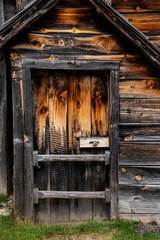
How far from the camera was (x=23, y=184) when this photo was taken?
3.62 m

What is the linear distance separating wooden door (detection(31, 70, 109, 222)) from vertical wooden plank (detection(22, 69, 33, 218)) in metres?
0.16

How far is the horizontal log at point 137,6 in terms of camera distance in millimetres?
3824

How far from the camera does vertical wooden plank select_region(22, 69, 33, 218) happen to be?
3452mm

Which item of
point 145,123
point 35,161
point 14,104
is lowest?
point 35,161

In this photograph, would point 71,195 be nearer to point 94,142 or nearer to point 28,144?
point 94,142

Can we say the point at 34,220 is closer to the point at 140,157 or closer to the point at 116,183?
the point at 116,183

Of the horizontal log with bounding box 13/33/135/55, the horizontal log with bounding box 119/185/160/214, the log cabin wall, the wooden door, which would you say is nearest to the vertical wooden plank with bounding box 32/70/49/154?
the wooden door

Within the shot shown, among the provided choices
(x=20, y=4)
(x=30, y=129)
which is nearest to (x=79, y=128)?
(x=30, y=129)

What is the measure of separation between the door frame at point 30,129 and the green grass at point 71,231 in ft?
0.55

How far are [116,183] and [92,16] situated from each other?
7.60 ft

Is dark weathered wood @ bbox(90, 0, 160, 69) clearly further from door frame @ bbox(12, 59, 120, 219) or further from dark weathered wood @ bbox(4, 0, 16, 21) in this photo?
dark weathered wood @ bbox(4, 0, 16, 21)

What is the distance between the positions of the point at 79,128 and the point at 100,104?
0.46 meters

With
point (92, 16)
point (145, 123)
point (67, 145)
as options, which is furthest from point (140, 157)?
point (92, 16)

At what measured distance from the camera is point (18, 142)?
11.6 ft
